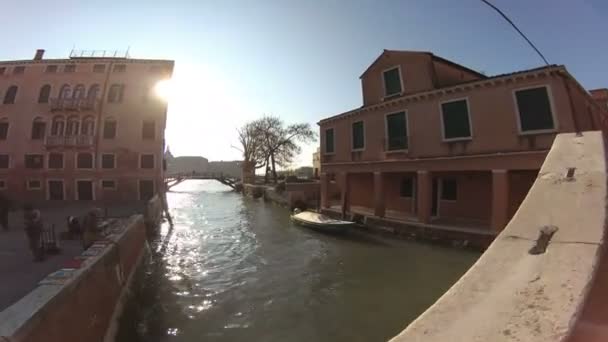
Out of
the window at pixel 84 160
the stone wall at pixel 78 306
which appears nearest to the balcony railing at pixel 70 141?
the window at pixel 84 160

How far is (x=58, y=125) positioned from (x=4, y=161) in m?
5.38

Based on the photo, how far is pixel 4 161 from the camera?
85.9 feet

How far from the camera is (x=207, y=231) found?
20.9 m

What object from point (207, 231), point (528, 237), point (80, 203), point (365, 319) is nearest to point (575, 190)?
point (528, 237)

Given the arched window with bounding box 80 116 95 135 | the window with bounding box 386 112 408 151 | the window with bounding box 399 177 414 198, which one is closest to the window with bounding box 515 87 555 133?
the window with bounding box 386 112 408 151

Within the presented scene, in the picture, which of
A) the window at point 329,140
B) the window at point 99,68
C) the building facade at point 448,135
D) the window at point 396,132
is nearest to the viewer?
the building facade at point 448,135

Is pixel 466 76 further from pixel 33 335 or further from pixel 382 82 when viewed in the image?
pixel 33 335

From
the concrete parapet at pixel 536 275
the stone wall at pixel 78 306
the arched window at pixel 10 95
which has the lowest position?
the stone wall at pixel 78 306

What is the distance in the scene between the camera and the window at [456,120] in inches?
559

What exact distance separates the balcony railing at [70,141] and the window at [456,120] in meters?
27.7

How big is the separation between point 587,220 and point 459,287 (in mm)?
996

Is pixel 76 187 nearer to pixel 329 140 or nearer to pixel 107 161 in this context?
pixel 107 161

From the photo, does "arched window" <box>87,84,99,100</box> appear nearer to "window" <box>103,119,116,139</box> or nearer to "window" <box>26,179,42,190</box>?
"window" <box>103,119,116,139</box>

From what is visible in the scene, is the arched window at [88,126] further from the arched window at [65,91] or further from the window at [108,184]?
the window at [108,184]
